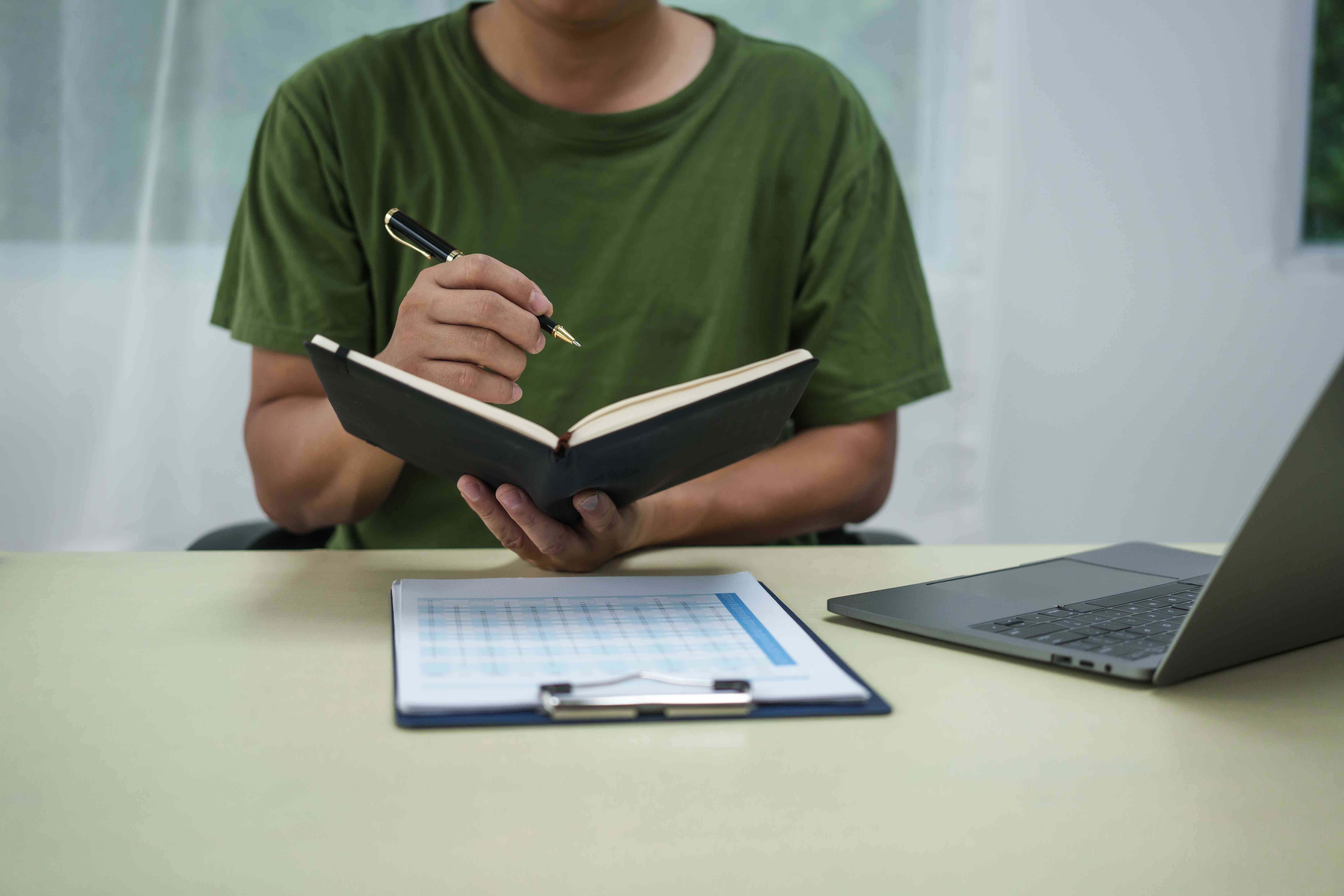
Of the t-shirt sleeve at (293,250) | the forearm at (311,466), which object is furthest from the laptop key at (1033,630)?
the t-shirt sleeve at (293,250)

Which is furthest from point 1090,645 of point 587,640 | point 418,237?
point 418,237

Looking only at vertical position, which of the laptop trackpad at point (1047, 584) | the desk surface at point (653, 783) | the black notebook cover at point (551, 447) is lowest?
the desk surface at point (653, 783)

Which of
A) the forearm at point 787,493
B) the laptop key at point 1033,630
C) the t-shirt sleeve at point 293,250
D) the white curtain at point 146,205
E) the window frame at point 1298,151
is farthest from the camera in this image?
the window frame at point 1298,151

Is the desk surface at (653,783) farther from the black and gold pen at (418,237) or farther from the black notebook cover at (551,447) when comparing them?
the black and gold pen at (418,237)

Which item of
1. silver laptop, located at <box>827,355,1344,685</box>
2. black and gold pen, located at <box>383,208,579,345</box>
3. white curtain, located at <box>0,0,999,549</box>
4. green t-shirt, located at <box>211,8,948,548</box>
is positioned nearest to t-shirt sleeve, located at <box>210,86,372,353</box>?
green t-shirt, located at <box>211,8,948,548</box>

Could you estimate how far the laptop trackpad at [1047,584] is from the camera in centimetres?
59

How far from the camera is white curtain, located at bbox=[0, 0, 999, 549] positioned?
152 cm

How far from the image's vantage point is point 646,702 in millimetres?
419

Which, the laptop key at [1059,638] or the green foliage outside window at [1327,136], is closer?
the laptop key at [1059,638]

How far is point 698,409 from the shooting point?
55 cm

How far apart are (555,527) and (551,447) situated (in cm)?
11

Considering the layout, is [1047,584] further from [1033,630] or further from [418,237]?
[418,237]

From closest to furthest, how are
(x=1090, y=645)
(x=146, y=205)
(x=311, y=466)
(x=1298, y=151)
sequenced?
1. (x=1090, y=645)
2. (x=311, y=466)
3. (x=146, y=205)
4. (x=1298, y=151)

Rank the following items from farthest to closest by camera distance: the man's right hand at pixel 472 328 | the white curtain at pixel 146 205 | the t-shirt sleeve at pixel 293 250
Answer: the white curtain at pixel 146 205, the t-shirt sleeve at pixel 293 250, the man's right hand at pixel 472 328
